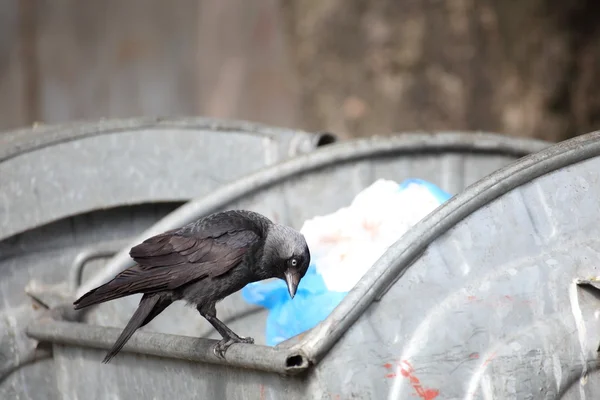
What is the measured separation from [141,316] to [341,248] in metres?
0.69

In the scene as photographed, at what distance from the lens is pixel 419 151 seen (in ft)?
10.7

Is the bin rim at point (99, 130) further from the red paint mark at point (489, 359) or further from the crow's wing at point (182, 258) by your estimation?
the red paint mark at point (489, 359)

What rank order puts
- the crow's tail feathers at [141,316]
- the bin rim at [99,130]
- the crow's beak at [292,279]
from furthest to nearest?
the bin rim at [99,130]
the crow's beak at [292,279]
the crow's tail feathers at [141,316]

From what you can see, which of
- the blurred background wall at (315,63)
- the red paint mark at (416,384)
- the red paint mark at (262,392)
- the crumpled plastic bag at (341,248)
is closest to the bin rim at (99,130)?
the crumpled plastic bag at (341,248)

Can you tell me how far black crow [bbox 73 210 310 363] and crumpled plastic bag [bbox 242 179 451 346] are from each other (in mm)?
189

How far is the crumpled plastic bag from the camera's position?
2.55 meters

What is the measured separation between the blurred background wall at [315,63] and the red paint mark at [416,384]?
3.41 metres

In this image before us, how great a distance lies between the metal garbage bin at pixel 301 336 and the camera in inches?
75.2

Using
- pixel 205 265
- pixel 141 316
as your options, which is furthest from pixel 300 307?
pixel 141 316

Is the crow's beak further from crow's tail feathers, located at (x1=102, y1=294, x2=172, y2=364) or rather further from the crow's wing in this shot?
crow's tail feathers, located at (x1=102, y1=294, x2=172, y2=364)

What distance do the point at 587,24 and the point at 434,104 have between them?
35.0 inches

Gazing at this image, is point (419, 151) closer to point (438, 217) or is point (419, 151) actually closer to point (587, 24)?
point (438, 217)

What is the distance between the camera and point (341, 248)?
8.93ft

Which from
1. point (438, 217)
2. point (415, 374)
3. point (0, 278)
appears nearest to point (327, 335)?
point (415, 374)
